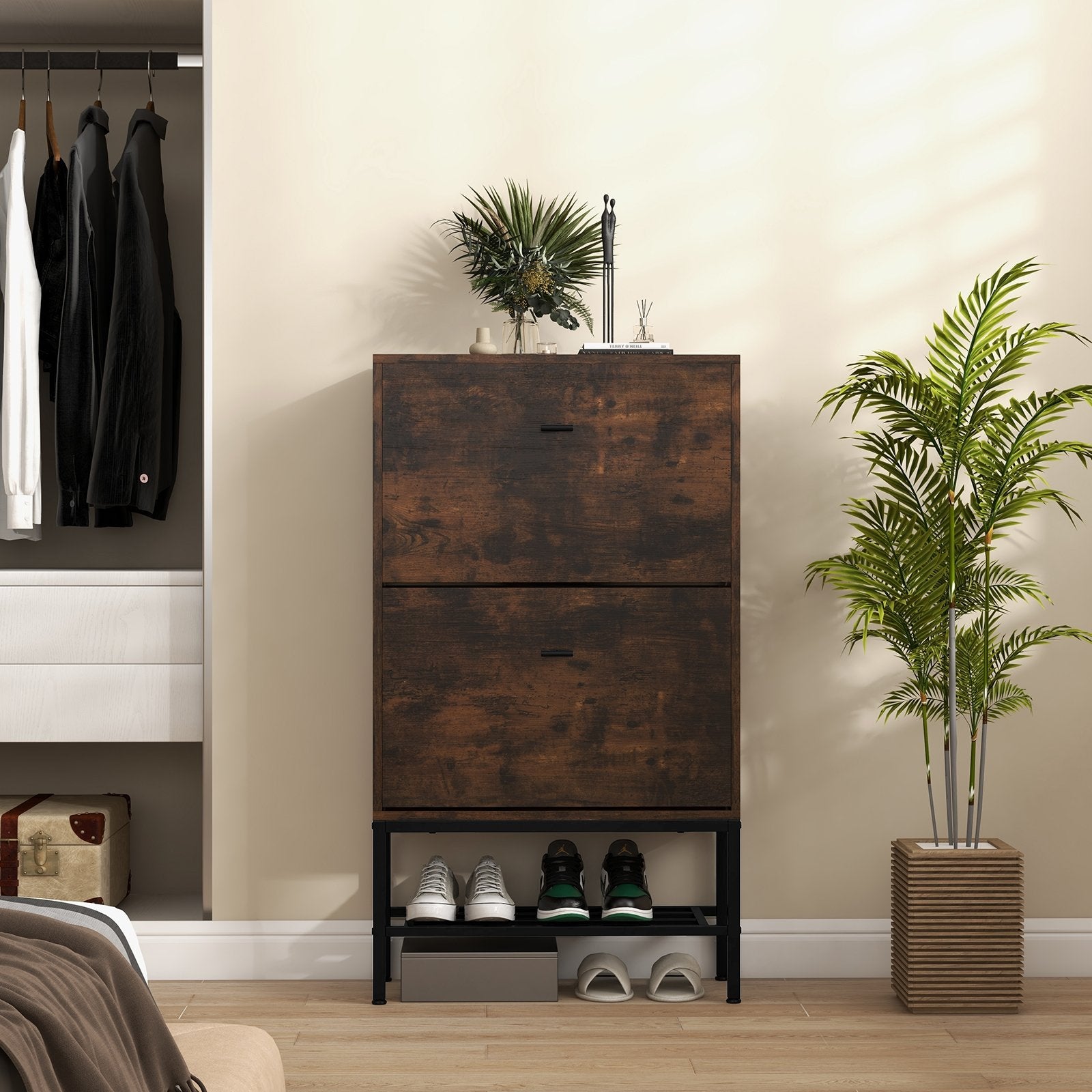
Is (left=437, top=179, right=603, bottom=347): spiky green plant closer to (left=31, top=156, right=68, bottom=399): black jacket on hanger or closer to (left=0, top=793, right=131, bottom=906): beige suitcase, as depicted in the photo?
(left=31, top=156, right=68, bottom=399): black jacket on hanger

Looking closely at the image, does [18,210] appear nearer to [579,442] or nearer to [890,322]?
[579,442]

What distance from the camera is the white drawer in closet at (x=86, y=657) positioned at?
2797mm

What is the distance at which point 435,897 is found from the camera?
2.64 m

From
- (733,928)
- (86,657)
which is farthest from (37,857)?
(733,928)

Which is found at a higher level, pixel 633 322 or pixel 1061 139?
pixel 1061 139

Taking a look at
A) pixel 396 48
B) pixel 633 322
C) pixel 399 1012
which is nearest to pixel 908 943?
pixel 399 1012

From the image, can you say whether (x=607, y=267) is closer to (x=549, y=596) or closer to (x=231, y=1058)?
(x=549, y=596)

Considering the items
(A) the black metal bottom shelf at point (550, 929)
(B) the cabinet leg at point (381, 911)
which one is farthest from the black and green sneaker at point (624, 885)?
(B) the cabinet leg at point (381, 911)

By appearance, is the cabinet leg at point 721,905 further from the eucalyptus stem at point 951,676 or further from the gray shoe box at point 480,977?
the eucalyptus stem at point 951,676

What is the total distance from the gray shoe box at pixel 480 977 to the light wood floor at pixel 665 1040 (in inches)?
1.3

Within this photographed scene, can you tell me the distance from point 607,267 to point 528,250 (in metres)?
0.20

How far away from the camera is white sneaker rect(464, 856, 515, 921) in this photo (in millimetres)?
2623

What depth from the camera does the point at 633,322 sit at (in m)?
2.90

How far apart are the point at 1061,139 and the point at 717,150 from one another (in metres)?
0.89
